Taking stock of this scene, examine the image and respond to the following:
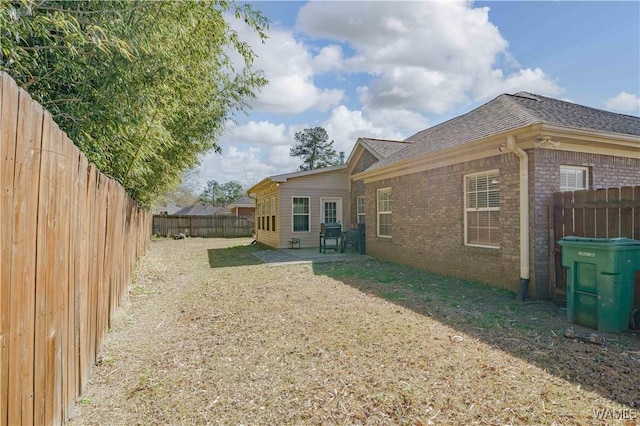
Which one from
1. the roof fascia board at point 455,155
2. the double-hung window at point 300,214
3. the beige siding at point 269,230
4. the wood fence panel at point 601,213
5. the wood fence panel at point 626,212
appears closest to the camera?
the wood fence panel at point 626,212

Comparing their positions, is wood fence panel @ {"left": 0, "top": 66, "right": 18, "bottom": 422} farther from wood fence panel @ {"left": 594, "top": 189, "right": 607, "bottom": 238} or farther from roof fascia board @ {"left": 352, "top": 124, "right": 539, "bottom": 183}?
wood fence panel @ {"left": 594, "top": 189, "right": 607, "bottom": 238}

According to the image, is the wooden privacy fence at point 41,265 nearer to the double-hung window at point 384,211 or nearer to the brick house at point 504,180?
the brick house at point 504,180

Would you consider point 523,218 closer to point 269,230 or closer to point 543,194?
point 543,194

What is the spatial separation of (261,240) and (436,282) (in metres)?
12.5

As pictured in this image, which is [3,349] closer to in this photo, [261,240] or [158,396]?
[158,396]

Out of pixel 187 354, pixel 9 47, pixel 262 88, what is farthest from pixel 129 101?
pixel 262 88

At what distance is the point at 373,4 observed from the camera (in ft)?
25.3

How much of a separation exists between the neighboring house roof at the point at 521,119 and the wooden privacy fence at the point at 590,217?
4.59 ft

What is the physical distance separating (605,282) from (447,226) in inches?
152

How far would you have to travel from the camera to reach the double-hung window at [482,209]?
272 inches

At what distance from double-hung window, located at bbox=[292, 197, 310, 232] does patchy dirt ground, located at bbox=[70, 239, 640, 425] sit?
8.77m

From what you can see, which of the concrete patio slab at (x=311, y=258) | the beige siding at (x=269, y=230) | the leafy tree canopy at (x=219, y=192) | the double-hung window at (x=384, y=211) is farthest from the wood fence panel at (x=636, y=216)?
the leafy tree canopy at (x=219, y=192)

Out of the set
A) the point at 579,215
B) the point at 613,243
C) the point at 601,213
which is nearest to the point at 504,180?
the point at 579,215

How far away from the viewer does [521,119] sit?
21.7ft
